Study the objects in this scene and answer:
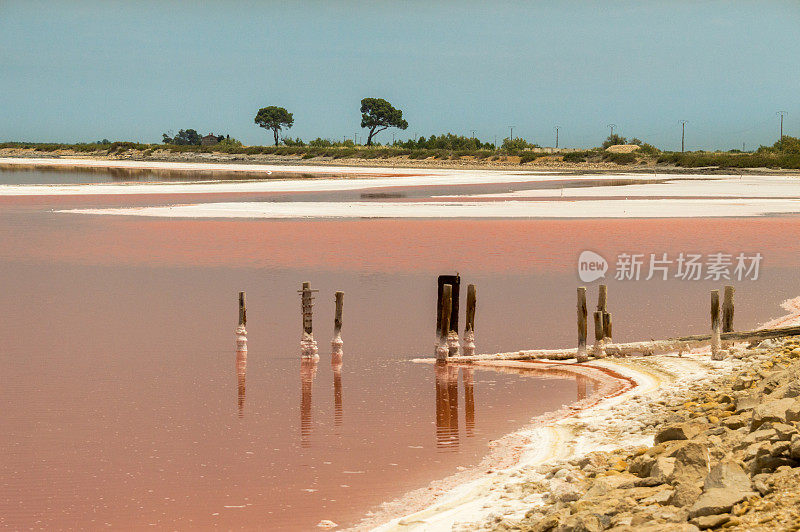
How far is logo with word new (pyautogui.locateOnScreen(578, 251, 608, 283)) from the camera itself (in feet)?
99.2

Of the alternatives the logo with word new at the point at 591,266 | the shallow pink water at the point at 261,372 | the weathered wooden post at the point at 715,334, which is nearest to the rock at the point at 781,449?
the shallow pink water at the point at 261,372

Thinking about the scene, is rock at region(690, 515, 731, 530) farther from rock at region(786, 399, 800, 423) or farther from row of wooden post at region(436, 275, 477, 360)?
row of wooden post at region(436, 275, 477, 360)

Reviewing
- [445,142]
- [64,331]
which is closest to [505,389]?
[64,331]

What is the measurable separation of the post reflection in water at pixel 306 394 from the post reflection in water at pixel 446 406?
167cm

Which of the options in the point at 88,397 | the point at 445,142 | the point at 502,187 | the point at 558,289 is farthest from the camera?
the point at 445,142

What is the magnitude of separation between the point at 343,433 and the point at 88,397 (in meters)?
4.24

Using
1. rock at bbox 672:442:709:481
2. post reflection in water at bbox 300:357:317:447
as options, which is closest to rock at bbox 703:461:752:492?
rock at bbox 672:442:709:481

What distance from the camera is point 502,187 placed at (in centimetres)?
8281

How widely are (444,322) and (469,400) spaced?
2.73 metres

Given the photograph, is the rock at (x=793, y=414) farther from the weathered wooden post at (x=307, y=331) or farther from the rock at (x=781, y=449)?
the weathered wooden post at (x=307, y=331)

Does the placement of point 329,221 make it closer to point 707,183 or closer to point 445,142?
point 707,183

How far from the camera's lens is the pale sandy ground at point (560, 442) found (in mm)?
9969

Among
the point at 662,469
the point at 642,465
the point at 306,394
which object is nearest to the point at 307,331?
the point at 306,394

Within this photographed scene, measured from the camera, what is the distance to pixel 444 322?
18.1 metres
